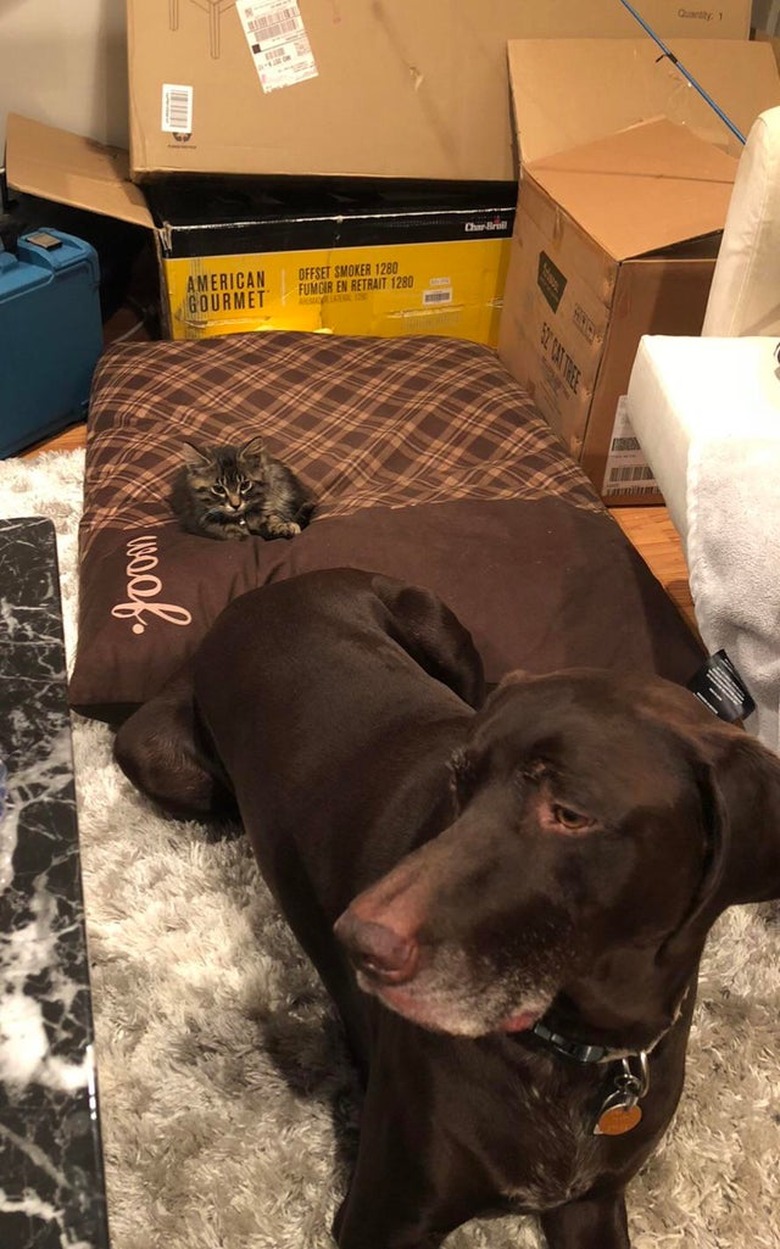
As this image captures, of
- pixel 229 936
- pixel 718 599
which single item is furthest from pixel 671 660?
pixel 229 936

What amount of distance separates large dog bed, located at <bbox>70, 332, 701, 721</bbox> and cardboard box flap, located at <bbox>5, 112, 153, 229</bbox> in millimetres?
376

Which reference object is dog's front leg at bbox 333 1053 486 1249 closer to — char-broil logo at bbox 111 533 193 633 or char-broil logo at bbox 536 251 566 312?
char-broil logo at bbox 111 533 193 633

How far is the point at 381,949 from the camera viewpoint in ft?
2.57

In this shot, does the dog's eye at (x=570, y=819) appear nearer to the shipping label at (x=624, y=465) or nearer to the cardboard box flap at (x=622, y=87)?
the shipping label at (x=624, y=465)

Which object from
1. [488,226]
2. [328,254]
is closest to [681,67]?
[488,226]

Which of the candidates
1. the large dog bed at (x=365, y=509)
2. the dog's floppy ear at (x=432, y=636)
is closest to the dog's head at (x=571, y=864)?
the dog's floppy ear at (x=432, y=636)

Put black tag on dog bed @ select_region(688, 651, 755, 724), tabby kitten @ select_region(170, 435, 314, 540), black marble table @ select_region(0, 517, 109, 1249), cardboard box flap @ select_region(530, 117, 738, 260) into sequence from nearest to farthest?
black marble table @ select_region(0, 517, 109, 1249), black tag on dog bed @ select_region(688, 651, 755, 724), tabby kitten @ select_region(170, 435, 314, 540), cardboard box flap @ select_region(530, 117, 738, 260)

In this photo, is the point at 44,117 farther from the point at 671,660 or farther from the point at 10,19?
the point at 671,660

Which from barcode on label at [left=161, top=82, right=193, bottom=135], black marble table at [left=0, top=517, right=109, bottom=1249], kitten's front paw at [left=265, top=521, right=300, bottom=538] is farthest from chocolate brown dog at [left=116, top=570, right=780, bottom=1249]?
barcode on label at [left=161, top=82, right=193, bottom=135]

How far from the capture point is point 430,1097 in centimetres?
101

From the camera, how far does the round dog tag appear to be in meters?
0.96

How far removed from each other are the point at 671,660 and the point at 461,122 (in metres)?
1.66

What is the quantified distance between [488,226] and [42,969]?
8.06 feet

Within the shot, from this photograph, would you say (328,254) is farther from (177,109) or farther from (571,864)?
(571,864)
